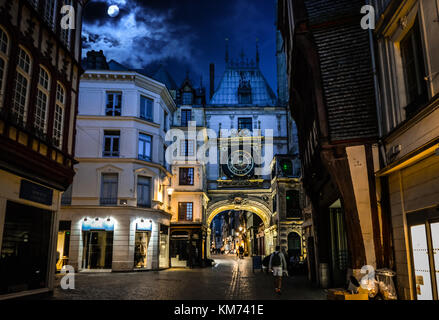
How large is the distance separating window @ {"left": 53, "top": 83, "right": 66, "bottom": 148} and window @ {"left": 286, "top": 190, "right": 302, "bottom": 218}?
26.9 m

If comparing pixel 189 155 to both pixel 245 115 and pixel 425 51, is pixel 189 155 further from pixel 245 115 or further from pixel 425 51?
pixel 425 51

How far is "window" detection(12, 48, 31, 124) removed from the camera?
1086cm

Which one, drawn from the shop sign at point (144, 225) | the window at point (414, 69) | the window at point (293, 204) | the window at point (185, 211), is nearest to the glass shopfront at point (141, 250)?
the shop sign at point (144, 225)

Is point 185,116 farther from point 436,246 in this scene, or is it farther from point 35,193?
point 436,246

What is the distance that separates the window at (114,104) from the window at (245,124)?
785 inches

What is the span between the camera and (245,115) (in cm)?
4547

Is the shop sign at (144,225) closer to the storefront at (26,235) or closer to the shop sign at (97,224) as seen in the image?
the shop sign at (97,224)

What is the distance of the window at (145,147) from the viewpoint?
2748cm

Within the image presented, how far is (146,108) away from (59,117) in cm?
1498

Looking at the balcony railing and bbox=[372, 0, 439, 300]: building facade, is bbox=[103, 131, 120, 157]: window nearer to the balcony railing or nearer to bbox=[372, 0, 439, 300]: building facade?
the balcony railing

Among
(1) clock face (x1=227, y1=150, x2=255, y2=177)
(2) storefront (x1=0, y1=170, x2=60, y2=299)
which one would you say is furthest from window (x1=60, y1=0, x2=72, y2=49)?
(1) clock face (x1=227, y1=150, x2=255, y2=177)

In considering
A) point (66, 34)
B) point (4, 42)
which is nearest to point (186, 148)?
point (66, 34)

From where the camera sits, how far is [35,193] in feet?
38.9

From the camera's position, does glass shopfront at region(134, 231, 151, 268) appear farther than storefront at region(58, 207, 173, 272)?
Yes
